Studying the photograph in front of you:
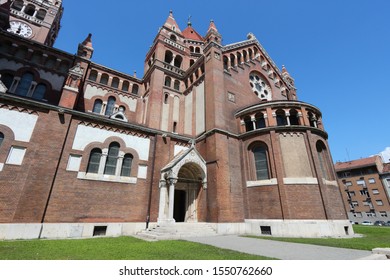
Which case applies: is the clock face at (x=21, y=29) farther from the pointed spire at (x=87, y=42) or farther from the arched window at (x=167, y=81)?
the arched window at (x=167, y=81)

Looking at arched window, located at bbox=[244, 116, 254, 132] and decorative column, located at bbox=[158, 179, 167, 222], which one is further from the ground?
arched window, located at bbox=[244, 116, 254, 132]

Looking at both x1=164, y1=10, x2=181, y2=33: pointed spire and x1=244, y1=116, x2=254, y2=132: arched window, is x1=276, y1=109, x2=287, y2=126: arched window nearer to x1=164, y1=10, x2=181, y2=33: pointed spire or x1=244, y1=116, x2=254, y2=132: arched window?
x1=244, y1=116, x2=254, y2=132: arched window

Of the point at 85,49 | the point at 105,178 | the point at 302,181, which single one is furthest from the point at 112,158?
the point at 85,49

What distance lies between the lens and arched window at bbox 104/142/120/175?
15153mm

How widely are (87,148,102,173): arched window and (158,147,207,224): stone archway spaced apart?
507cm

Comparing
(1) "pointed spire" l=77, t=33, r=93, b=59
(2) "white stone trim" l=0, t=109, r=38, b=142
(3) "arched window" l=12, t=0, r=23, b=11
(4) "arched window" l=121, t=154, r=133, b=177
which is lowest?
(4) "arched window" l=121, t=154, r=133, b=177

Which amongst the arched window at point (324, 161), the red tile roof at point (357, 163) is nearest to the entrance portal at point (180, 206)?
the arched window at point (324, 161)

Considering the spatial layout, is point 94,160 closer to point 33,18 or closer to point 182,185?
point 182,185

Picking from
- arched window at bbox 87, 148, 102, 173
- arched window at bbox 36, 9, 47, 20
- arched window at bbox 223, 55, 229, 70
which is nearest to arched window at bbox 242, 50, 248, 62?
arched window at bbox 223, 55, 229, 70

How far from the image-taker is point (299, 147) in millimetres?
17109

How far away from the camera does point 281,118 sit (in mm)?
19438

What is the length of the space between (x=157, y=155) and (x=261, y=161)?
31.1 feet

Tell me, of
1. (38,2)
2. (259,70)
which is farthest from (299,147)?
(38,2)

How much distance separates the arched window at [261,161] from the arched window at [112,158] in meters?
12.3
